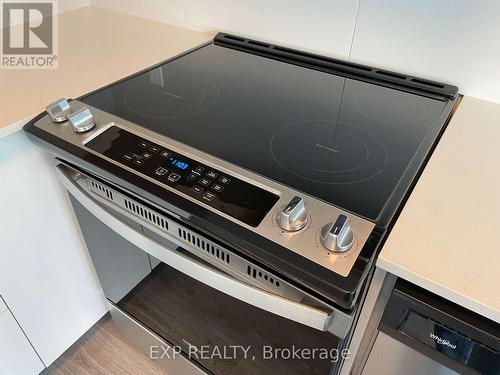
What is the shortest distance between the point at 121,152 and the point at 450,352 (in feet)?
2.05

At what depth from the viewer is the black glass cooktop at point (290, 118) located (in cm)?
65

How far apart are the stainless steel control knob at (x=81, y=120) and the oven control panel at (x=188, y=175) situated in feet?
0.10

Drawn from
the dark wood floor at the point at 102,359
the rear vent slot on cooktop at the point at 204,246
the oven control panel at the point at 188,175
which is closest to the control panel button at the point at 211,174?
the oven control panel at the point at 188,175

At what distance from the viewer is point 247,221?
0.55 metres

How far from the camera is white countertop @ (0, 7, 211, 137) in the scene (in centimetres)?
81

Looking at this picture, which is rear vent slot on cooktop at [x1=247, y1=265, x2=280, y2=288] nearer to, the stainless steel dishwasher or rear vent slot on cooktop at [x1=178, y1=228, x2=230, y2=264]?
rear vent slot on cooktop at [x1=178, y1=228, x2=230, y2=264]

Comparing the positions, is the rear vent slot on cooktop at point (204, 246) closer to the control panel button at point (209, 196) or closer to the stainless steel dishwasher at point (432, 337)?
the control panel button at point (209, 196)

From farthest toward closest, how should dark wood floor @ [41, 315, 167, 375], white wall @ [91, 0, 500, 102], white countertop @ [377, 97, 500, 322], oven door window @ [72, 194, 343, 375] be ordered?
dark wood floor @ [41, 315, 167, 375] → white wall @ [91, 0, 500, 102] → oven door window @ [72, 194, 343, 375] → white countertop @ [377, 97, 500, 322]

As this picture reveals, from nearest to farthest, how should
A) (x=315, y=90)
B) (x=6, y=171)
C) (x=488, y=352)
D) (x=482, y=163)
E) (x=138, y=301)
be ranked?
(x=488, y=352) < (x=482, y=163) < (x=6, y=171) < (x=315, y=90) < (x=138, y=301)

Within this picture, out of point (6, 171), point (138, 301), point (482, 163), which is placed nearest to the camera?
point (482, 163)

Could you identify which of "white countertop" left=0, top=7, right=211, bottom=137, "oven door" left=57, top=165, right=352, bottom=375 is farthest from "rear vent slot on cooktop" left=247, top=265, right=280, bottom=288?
"white countertop" left=0, top=7, right=211, bottom=137

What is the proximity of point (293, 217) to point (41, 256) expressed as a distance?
29.7 inches

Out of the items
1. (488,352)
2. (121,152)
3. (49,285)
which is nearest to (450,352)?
(488,352)

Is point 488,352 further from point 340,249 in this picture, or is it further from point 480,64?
point 480,64
